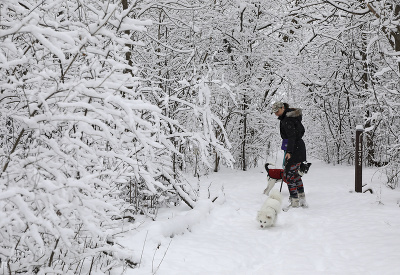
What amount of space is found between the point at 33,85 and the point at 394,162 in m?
6.71

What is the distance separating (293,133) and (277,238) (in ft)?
7.53

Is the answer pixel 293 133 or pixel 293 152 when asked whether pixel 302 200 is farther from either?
pixel 293 133

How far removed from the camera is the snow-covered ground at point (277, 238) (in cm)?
383

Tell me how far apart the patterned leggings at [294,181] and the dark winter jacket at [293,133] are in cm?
12

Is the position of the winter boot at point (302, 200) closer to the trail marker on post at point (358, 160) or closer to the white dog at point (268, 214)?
the white dog at point (268, 214)

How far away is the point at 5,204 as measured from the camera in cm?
223

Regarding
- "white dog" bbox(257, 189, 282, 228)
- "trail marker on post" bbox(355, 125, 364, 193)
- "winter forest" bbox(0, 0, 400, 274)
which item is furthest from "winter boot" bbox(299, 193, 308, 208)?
"winter forest" bbox(0, 0, 400, 274)

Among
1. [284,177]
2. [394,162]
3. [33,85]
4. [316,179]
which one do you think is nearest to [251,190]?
[284,177]

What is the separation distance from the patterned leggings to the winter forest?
1.55 metres

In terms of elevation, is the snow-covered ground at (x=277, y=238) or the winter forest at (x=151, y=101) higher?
the winter forest at (x=151, y=101)

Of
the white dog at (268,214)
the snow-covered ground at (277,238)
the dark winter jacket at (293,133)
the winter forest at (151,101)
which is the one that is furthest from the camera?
the dark winter jacket at (293,133)

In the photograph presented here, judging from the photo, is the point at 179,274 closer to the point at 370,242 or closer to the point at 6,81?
the point at 6,81

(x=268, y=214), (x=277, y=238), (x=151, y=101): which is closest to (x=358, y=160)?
(x=268, y=214)

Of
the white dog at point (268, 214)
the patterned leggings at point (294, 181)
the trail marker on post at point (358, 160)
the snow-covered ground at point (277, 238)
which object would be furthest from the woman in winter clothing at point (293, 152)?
the trail marker on post at point (358, 160)
